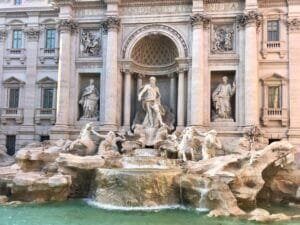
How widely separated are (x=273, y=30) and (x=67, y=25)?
12907 millimetres

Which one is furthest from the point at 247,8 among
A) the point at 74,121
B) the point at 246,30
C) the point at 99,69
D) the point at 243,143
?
the point at 74,121

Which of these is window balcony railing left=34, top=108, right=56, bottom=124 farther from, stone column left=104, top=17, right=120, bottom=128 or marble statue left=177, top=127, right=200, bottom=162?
marble statue left=177, top=127, right=200, bottom=162

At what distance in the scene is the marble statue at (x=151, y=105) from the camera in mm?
24781

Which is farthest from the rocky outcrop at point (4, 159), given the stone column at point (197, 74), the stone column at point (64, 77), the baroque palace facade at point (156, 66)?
the stone column at point (197, 74)

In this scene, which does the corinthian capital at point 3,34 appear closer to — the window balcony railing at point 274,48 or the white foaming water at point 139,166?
the white foaming water at point 139,166

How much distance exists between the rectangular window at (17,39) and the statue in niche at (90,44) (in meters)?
5.18

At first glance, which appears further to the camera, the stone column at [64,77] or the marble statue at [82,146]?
the stone column at [64,77]

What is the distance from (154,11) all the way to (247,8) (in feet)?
18.8

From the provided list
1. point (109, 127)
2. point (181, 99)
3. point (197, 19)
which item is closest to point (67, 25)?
point (109, 127)

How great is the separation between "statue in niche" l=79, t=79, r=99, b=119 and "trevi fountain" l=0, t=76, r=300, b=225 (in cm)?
334

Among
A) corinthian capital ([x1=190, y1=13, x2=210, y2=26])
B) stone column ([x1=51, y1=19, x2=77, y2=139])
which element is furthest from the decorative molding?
stone column ([x1=51, y1=19, x2=77, y2=139])

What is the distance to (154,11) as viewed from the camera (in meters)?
26.4

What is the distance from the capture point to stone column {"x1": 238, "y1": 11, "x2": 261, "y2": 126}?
23.9 m

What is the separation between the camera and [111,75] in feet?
84.5
